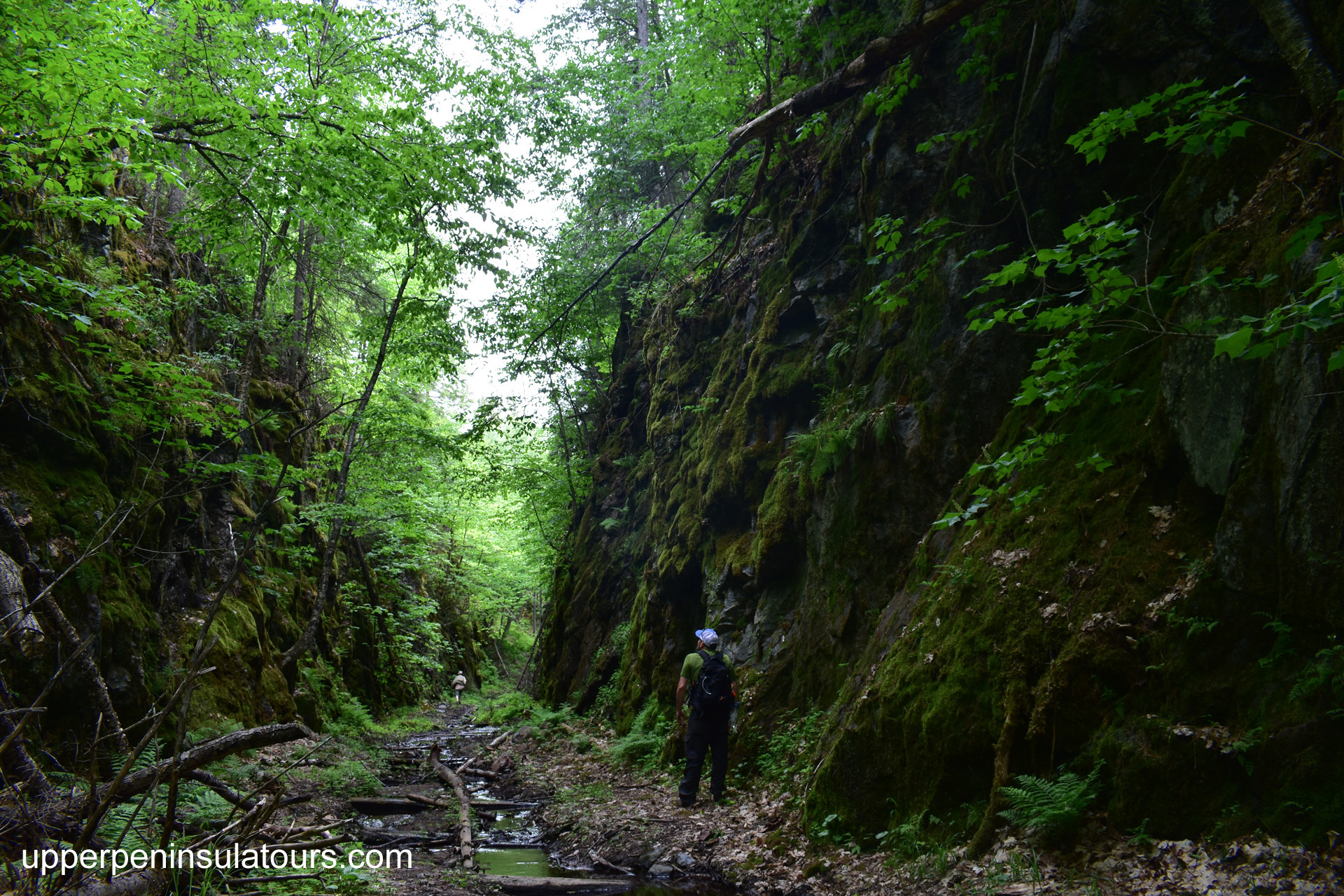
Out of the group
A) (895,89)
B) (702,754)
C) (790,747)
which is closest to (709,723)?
(702,754)

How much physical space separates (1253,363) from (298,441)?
1539 centimetres

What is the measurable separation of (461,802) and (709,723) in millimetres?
3557

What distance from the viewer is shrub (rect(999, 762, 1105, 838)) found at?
3791 mm

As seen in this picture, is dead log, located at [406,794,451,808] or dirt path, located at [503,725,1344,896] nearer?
dirt path, located at [503,725,1344,896]

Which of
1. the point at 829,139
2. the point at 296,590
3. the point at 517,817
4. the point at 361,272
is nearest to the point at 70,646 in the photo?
the point at 517,817

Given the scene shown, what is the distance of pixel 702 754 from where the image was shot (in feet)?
24.8

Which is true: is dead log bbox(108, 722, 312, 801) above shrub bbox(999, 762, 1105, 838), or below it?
above

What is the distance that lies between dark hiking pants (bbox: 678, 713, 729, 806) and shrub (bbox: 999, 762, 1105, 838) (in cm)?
405

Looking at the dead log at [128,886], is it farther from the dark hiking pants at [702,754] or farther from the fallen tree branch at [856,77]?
the fallen tree branch at [856,77]

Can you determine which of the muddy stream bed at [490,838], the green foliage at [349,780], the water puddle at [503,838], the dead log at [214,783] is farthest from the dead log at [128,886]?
the green foliage at [349,780]

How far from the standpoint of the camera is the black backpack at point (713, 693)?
764cm

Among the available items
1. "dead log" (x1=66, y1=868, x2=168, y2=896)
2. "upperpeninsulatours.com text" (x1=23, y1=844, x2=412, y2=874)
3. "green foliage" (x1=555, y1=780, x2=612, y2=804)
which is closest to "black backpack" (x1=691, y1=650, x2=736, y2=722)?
"green foliage" (x1=555, y1=780, x2=612, y2=804)

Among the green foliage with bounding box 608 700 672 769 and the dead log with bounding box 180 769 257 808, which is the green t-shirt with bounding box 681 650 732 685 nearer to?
the green foliage with bounding box 608 700 672 769

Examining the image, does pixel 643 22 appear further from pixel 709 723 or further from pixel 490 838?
pixel 490 838
